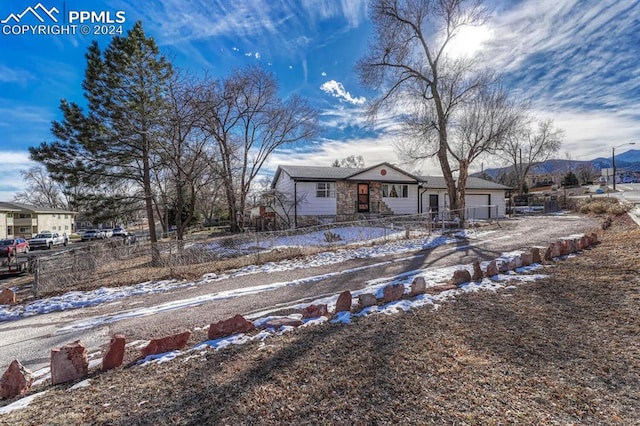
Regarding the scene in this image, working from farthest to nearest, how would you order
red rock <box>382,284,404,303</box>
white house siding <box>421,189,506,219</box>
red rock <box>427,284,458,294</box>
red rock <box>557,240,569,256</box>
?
white house siding <box>421,189,506,219</box> → red rock <box>557,240,569,256</box> → red rock <box>427,284,458,294</box> → red rock <box>382,284,404,303</box>

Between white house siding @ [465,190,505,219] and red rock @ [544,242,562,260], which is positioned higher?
white house siding @ [465,190,505,219]

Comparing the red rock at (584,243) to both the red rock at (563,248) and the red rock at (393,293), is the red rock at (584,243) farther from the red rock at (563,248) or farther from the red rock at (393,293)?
the red rock at (393,293)

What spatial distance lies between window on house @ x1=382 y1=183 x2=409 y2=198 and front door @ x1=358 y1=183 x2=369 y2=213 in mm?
1336

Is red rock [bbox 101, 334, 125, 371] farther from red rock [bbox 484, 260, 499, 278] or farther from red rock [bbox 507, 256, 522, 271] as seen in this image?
red rock [bbox 507, 256, 522, 271]

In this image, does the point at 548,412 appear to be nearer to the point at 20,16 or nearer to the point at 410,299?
the point at 410,299

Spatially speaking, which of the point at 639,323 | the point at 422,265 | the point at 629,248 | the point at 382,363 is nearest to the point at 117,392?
the point at 382,363

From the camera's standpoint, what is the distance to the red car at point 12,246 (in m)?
20.0

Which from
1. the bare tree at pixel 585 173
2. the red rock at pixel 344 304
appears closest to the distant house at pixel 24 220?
the red rock at pixel 344 304

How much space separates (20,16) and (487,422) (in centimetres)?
1436

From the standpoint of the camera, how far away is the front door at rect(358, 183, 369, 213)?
21.5 m

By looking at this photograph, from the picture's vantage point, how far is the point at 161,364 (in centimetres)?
324

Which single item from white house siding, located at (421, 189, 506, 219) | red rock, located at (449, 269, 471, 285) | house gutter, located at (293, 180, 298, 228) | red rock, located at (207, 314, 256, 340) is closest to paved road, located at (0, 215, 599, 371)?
red rock, located at (207, 314, 256, 340)

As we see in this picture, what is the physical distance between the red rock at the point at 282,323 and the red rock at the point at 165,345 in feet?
3.31

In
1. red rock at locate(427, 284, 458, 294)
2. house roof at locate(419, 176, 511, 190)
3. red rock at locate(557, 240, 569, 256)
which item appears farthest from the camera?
house roof at locate(419, 176, 511, 190)
